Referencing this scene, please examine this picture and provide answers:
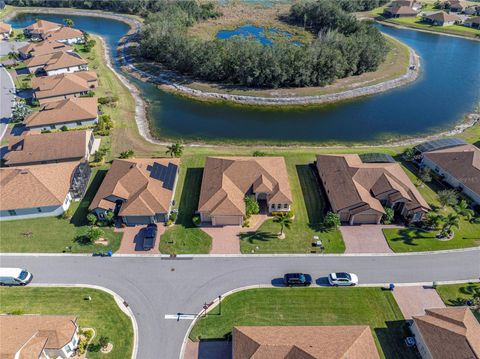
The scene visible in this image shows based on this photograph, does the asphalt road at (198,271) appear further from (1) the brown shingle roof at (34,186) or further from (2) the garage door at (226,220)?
(1) the brown shingle roof at (34,186)

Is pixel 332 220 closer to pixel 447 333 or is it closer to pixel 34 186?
pixel 447 333

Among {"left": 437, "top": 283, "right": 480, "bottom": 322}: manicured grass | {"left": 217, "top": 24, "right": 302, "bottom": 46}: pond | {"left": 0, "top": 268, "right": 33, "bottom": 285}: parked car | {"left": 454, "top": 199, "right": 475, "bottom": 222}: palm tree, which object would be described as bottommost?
{"left": 0, "top": 268, "right": 33, "bottom": 285}: parked car

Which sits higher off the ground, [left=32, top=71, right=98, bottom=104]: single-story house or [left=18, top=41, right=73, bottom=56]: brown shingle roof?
[left=18, top=41, right=73, bottom=56]: brown shingle roof

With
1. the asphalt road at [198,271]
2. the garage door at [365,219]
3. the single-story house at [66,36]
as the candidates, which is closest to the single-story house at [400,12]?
the single-story house at [66,36]

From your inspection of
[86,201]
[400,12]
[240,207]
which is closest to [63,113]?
[86,201]

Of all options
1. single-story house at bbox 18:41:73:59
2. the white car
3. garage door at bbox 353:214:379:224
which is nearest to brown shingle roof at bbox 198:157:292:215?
garage door at bbox 353:214:379:224

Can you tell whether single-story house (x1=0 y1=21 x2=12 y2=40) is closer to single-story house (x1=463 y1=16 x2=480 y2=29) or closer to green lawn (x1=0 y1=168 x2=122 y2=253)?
green lawn (x1=0 y1=168 x2=122 y2=253)

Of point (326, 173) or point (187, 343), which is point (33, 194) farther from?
point (326, 173)
